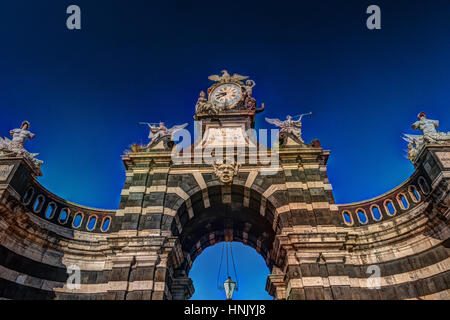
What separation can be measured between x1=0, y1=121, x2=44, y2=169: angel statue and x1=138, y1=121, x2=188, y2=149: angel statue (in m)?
5.84

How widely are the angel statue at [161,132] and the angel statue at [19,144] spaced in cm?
584

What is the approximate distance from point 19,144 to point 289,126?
1505 cm

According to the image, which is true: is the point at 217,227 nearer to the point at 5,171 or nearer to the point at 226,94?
the point at 226,94

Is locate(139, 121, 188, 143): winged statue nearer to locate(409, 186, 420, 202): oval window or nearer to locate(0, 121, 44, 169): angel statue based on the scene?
locate(0, 121, 44, 169): angel statue

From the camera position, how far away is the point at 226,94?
20.1 m

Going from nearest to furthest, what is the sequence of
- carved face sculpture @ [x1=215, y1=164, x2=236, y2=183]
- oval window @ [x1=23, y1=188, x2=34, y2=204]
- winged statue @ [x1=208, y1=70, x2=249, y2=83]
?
oval window @ [x1=23, y1=188, x2=34, y2=204] → carved face sculpture @ [x1=215, y1=164, x2=236, y2=183] → winged statue @ [x1=208, y1=70, x2=249, y2=83]

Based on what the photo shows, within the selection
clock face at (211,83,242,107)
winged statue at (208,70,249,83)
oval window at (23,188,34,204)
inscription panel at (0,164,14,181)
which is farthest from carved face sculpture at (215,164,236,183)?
inscription panel at (0,164,14,181)

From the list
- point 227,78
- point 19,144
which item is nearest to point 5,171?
point 19,144

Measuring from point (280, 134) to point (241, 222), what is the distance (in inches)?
236

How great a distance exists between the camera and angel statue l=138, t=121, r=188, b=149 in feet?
56.9

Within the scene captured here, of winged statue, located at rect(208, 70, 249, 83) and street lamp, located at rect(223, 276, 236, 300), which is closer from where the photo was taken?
street lamp, located at rect(223, 276, 236, 300)

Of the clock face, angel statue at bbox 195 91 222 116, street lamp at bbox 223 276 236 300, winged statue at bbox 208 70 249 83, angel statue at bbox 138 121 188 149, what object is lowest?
street lamp at bbox 223 276 236 300
